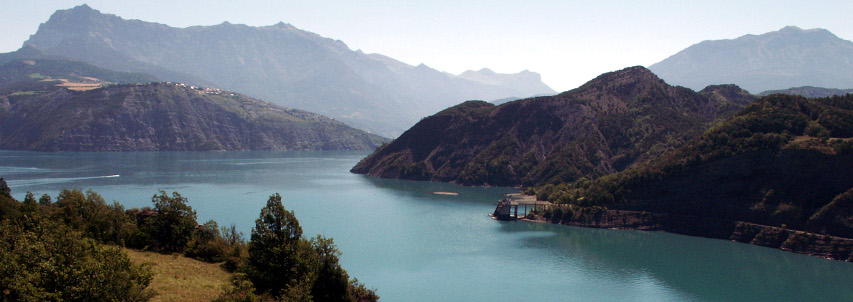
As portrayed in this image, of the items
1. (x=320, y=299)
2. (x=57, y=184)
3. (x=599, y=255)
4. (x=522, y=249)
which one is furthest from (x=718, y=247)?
(x=57, y=184)

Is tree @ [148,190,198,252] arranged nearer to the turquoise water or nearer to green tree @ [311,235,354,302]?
green tree @ [311,235,354,302]

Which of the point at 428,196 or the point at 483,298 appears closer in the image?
the point at 483,298

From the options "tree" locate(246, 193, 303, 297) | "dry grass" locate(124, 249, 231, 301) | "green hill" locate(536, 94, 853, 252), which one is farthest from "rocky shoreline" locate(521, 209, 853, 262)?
"dry grass" locate(124, 249, 231, 301)

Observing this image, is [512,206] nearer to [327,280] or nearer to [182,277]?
[327,280]

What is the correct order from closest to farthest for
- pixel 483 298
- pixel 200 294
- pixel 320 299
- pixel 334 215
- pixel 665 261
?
1. pixel 200 294
2. pixel 320 299
3. pixel 483 298
4. pixel 665 261
5. pixel 334 215

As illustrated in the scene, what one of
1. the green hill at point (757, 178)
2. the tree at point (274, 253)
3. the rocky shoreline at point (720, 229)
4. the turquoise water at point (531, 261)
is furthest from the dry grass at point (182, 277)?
the green hill at point (757, 178)

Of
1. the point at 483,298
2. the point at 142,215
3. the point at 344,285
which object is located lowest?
the point at 483,298

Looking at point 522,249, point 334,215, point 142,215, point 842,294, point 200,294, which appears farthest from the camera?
point 334,215

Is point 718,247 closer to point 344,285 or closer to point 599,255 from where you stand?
point 599,255
